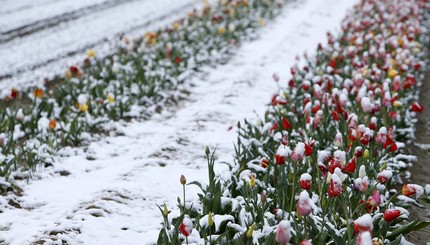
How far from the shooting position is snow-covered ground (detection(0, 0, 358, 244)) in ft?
11.5

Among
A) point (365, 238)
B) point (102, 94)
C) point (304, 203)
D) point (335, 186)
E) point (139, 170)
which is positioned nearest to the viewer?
point (365, 238)

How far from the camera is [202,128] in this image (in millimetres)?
5691

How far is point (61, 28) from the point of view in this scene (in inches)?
421

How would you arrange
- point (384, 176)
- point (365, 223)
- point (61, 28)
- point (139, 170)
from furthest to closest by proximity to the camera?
point (61, 28)
point (139, 170)
point (384, 176)
point (365, 223)

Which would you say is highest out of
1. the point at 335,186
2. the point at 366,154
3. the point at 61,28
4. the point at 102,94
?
the point at 61,28

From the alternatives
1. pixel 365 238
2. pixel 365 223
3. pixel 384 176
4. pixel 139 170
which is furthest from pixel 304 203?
pixel 139 170

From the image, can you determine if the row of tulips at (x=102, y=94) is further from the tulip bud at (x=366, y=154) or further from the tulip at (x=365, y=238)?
the tulip at (x=365, y=238)

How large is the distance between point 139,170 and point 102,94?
6.78 ft

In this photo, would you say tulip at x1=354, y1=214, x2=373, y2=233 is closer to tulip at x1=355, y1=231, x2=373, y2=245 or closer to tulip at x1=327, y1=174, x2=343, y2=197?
tulip at x1=355, y1=231, x2=373, y2=245

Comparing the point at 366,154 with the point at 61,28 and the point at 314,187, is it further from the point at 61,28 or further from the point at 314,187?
the point at 61,28

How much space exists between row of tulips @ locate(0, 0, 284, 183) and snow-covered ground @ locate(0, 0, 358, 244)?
0.24 metres

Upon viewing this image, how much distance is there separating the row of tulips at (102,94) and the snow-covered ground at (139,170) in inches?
9.4

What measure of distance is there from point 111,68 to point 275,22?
593cm

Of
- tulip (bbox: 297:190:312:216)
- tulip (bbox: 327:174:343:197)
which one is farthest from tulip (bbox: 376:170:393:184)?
tulip (bbox: 297:190:312:216)
